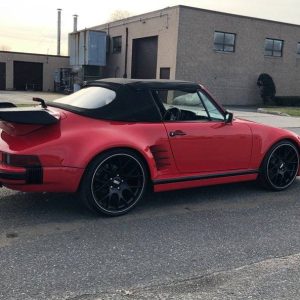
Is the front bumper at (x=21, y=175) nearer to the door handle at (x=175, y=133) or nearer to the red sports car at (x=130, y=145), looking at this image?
the red sports car at (x=130, y=145)

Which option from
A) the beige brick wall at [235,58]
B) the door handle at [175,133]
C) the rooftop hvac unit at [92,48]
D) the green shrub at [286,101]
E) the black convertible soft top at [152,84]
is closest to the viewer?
the door handle at [175,133]

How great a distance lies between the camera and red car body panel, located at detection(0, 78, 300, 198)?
432 cm

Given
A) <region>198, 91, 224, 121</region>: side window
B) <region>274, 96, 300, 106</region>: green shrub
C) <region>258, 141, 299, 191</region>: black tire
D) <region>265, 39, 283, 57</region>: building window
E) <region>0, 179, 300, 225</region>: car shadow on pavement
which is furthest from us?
<region>265, 39, 283, 57</region>: building window

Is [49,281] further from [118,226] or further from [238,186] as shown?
[238,186]

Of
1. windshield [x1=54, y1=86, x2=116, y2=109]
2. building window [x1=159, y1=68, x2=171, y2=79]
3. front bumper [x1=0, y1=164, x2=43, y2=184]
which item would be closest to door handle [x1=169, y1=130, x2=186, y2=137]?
windshield [x1=54, y1=86, x2=116, y2=109]

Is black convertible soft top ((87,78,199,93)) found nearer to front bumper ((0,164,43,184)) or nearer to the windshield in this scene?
the windshield

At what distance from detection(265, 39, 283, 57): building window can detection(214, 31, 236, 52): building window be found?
2.96 metres

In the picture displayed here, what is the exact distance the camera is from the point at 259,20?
30.1 m

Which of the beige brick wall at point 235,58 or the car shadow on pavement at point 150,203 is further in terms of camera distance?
the beige brick wall at point 235,58

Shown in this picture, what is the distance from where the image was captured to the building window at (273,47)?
101 ft

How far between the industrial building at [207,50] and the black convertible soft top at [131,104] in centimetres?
2281

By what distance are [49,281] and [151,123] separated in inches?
87.3

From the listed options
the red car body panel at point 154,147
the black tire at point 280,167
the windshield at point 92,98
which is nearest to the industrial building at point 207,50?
the black tire at point 280,167

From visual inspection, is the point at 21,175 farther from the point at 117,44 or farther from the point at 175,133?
the point at 117,44
